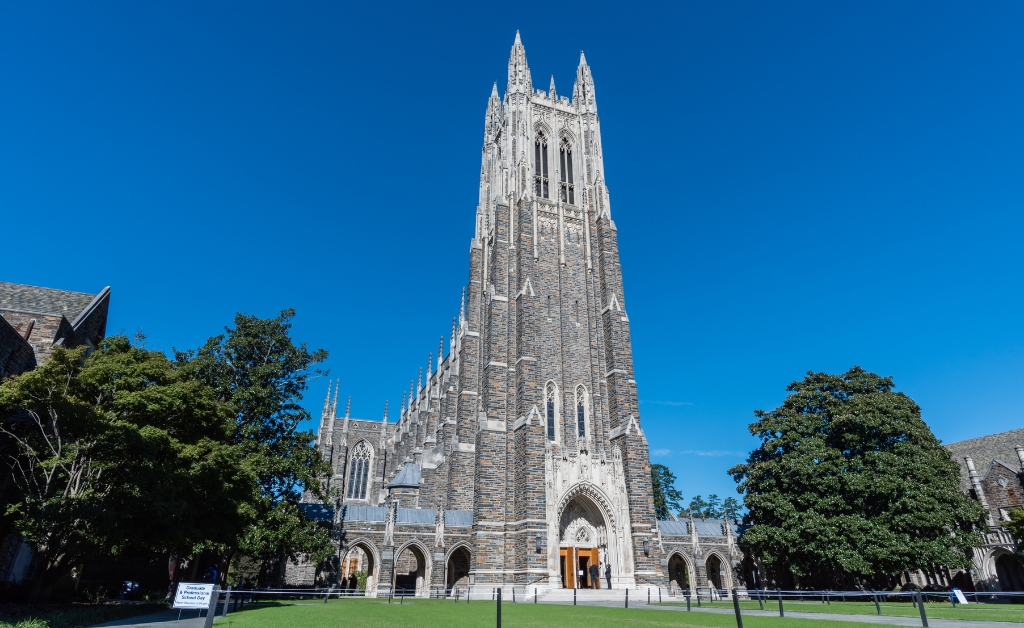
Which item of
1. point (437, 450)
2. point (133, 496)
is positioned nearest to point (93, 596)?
point (133, 496)

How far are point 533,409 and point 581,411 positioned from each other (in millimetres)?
4504

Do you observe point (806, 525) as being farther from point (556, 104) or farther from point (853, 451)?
point (556, 104)

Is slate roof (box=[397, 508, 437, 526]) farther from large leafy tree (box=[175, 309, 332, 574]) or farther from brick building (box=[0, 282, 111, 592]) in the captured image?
brick building (box=[0, 282, 111, 592])

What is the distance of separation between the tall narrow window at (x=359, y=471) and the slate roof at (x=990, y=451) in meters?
48.4

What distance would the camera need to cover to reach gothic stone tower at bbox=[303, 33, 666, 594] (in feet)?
92.2

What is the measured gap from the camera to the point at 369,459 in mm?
58938

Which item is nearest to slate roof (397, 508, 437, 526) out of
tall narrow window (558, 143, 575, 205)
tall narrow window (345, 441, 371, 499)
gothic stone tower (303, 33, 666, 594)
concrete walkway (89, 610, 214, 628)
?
gothic stone tower (303, 33, 666, 594)

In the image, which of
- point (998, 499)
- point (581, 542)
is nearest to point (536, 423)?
point (581, 542)

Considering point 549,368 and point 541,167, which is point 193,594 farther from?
point 541,167

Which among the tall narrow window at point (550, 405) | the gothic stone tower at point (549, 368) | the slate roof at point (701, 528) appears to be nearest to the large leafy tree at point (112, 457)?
the gothic stone tower at point (549, 368)

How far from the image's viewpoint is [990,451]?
37.7 metres

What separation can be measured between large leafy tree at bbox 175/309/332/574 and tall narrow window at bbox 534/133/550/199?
1949 centimetres

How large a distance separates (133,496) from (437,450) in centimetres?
2131

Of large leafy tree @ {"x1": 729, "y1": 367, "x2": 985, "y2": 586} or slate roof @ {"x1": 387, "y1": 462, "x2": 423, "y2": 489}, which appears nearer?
large leafy tree @ {"x1": 729, "y1": 367, "x2": 985, "y2": 586}
